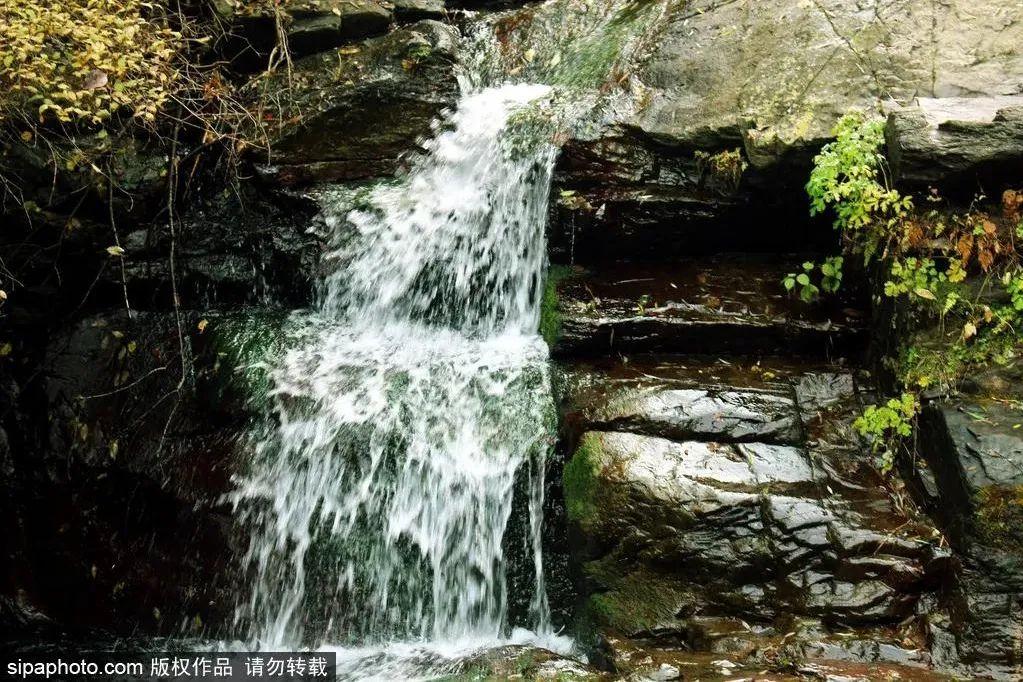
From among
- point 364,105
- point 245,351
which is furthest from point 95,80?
point 245,351

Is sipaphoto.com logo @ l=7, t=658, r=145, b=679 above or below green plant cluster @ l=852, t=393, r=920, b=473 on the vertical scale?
below

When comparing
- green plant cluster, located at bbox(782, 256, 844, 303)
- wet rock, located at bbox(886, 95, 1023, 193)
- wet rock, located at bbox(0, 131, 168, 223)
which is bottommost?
green plant cluster, located at bbox(782, 256, 844, 303)

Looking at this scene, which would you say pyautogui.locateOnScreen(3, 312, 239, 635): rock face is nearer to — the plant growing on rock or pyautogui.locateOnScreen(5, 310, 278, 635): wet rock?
pyautogui.locateOnScreen(5, 310, 278, 635): wet rock

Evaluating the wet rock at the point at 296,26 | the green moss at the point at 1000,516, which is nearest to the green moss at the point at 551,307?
the green moss at the point at 1000,516

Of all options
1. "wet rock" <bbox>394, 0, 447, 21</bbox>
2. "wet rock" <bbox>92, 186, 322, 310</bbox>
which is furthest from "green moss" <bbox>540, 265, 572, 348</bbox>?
"wet rock" <bbox>394, 0, 447, 21</bbox>

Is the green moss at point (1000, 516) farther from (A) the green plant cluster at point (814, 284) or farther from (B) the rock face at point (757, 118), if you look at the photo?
(B) the rock face at point (757, 118)

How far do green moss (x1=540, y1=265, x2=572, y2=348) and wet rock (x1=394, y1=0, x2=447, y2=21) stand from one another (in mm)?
3709

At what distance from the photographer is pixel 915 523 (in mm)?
3844

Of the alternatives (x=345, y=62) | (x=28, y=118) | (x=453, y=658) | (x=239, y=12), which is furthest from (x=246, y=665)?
(x=239, y=12)

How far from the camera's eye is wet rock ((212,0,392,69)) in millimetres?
6758

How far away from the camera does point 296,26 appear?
6918 mm

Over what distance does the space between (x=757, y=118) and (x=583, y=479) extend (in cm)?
280

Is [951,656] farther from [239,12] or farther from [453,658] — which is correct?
[239,12]

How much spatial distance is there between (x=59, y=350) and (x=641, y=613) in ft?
15.1
